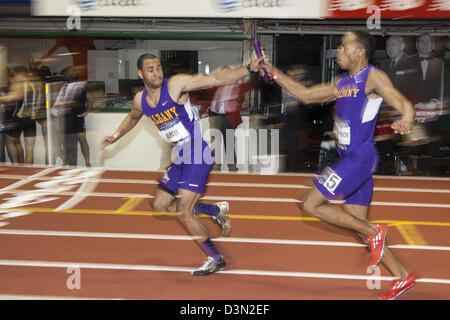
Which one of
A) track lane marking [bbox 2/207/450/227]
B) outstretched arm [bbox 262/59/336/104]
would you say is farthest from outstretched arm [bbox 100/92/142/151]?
track lane marking [bbox 2/207/450/227]

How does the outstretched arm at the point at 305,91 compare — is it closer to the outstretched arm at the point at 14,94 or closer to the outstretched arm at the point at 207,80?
the outstretched arm at the point at 207,80

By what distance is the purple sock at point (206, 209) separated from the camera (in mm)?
5777

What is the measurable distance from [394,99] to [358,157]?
0.52m

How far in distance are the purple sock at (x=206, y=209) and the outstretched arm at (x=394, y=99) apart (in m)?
2.27

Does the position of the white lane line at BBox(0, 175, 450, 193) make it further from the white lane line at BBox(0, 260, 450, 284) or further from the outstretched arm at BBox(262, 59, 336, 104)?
the outstretched arm at BBox(262, 59, 336, 104)

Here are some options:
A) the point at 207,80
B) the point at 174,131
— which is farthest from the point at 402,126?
the point at 174,131

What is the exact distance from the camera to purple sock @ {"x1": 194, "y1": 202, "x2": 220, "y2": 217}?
5.78 m

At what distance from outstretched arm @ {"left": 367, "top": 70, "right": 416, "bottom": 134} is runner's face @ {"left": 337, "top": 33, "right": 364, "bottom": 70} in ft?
0.65

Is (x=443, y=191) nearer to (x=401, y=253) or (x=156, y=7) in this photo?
(x=401, y=253)

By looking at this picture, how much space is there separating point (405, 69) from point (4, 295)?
8.54 metres

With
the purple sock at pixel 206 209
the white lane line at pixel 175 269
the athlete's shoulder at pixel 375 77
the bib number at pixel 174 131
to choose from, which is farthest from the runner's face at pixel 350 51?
the purple sock at pixel 206 209

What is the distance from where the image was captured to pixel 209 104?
10.2 meters

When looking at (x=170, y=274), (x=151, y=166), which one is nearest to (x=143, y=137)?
(x=151, y=166)

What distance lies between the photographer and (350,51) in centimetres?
434
